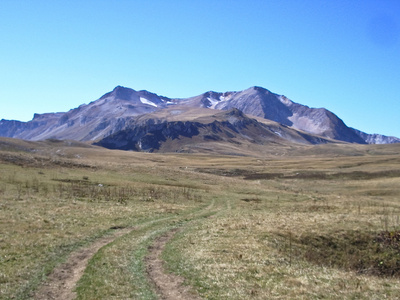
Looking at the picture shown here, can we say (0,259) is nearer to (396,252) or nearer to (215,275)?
(215,275)

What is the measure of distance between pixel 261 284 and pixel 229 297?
2581 millimetres

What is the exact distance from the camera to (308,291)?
16312 millimetres

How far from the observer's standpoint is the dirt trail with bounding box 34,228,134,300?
1465 cm

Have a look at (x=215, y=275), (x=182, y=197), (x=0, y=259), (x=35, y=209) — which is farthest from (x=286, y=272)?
(x=182, y=197)

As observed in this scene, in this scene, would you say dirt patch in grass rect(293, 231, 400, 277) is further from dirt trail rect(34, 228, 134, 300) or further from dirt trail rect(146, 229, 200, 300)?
dirt trail rect(34, 228, 134, 300)

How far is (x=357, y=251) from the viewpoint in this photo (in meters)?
26.8

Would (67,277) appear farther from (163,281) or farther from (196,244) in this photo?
(196,244)

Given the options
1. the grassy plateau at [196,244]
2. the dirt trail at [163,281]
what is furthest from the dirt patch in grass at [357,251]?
the dirt trail at [163,281]

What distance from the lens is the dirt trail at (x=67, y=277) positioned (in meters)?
14.7

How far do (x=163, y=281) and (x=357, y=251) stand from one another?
669 inches

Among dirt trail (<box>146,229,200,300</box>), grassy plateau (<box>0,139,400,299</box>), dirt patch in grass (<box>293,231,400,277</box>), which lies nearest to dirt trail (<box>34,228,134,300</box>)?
grassy plateau (<box>0,139,400,299</box>)

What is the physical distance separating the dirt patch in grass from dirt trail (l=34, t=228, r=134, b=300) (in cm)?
1431

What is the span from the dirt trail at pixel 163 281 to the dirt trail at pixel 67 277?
3447 mm

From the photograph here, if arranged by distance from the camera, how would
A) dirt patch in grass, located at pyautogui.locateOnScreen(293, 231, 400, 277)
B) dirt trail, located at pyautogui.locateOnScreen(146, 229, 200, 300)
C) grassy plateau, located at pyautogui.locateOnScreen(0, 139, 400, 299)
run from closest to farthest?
dirt trail, located at pyautogui.locateOnScreen(146, 229, 200, 300), grassy plateau, located at pyautogui.locateOnScreen(0, 139, 400, 299), dirt patch in grass, located at pyautogui.locateOnScreen(293, 231, 400, 277)
